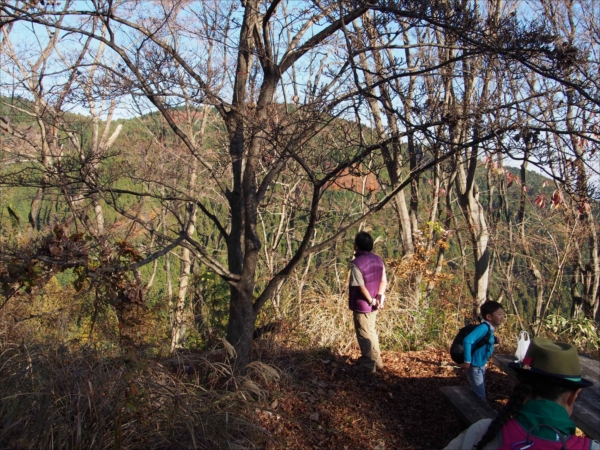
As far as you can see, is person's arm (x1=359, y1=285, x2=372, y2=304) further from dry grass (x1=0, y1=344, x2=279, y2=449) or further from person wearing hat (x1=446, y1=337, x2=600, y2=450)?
person wearing hat (x1=446, y1=337, x2=600, y2=450)

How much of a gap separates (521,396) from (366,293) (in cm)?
337

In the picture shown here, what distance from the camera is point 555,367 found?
1.77m

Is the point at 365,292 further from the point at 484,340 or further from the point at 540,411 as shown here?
the point at 540,411

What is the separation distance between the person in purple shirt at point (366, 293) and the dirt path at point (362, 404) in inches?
9.3

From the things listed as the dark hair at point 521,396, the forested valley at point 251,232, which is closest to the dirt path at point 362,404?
the forested valley at point 251,232

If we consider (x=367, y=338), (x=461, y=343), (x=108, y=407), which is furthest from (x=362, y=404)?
(x=108, y=407)

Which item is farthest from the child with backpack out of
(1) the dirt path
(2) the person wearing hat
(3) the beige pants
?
(2) the person wearing hat

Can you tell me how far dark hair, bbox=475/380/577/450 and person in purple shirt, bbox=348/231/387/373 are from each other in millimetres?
3366

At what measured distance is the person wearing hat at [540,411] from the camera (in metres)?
1.65

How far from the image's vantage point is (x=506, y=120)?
4137 millimetres

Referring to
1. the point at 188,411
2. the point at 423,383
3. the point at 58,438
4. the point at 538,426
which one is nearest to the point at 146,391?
the point at 188,411

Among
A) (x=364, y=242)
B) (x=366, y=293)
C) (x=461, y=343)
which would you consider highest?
(x=364, y=242)

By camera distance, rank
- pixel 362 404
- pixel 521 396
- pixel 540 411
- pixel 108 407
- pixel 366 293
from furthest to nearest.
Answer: pixel 366 293 < pixel 362 404 < pixel 108 407 < pixel 521 396 < pixel 540 411

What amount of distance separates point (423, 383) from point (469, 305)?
4461mm
